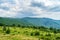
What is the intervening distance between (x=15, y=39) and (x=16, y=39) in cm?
49

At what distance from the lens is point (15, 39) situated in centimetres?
7812

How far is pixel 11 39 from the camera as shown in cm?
7569

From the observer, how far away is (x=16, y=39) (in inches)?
3071

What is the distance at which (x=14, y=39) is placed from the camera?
77375 mm

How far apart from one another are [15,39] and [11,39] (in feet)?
9.58

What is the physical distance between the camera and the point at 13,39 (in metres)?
76.7

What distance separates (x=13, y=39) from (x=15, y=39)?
1.65 meters

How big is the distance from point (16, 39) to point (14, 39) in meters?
1.07

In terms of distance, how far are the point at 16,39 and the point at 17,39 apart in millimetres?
966

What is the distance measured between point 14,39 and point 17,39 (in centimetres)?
197

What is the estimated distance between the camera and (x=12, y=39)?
76.1 metres

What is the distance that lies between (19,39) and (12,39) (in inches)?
179
